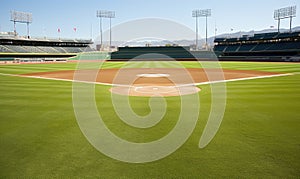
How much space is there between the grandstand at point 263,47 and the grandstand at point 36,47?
58.2 m

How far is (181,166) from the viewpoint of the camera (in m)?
4.32

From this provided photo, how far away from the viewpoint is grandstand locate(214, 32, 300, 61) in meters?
57.8

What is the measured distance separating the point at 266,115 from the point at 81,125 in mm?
6826

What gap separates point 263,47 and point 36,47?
7713 cm

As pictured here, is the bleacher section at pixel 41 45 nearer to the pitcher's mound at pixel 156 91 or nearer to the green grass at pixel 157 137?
the pitcher's mound at pixel 156 91

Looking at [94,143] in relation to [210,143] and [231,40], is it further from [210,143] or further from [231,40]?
[231,40]

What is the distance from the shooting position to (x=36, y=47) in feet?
234

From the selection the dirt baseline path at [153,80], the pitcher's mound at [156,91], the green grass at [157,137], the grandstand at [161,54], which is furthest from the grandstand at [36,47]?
the green grass at [157,137]

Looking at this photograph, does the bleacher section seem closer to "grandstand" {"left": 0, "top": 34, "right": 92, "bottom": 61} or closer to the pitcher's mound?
"grandstand" {"left": 0, "top": 34, "right": 92, "bottom": 61}

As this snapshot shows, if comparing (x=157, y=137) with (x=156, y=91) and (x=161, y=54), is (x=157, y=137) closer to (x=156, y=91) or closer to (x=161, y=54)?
(x=156, y=91)

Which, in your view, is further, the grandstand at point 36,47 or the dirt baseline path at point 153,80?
the grandstand at point 36,47

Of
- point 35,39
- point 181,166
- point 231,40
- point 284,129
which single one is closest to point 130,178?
point 181,166

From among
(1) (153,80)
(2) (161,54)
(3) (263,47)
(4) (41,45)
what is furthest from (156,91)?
(4) (41,45)

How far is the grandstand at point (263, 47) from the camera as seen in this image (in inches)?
2274
